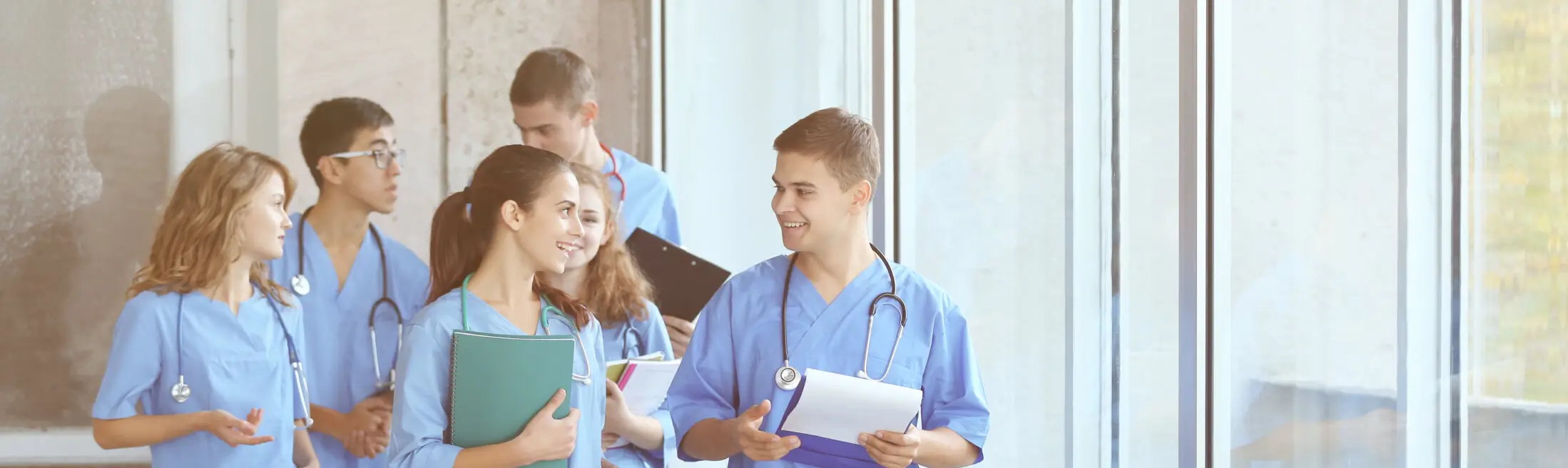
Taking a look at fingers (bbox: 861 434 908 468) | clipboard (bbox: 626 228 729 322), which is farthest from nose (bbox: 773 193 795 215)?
clipboard (bbox: 626 228 729 322)

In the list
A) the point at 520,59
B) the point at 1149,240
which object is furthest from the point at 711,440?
the point at 520,59

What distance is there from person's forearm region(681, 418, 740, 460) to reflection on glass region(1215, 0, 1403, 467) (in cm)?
67

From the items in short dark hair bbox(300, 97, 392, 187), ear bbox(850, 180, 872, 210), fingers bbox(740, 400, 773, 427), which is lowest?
fingers bbox(740, 400, 773, 427)

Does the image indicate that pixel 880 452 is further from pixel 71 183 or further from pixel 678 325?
pixel 71 183

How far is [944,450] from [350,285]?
1616 millimetres

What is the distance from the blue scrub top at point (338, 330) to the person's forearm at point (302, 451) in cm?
16

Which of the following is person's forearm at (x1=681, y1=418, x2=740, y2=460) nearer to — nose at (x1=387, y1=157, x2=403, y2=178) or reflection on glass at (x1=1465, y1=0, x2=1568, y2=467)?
reflection on glass at (x1=1465, y1=0, x2=1568, y2=467)

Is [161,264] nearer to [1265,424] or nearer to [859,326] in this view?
[859,326]

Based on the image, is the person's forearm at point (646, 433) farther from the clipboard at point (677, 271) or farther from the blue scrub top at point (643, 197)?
the blue scrub top at point (643, 197)

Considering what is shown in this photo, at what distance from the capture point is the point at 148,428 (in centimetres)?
224

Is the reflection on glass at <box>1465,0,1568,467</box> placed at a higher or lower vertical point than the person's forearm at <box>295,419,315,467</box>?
higher

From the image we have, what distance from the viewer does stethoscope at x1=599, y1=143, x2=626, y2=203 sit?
292 centimetres

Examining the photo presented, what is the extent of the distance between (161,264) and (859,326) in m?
1.41

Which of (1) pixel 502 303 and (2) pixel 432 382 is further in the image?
(1) pixel 502 303
